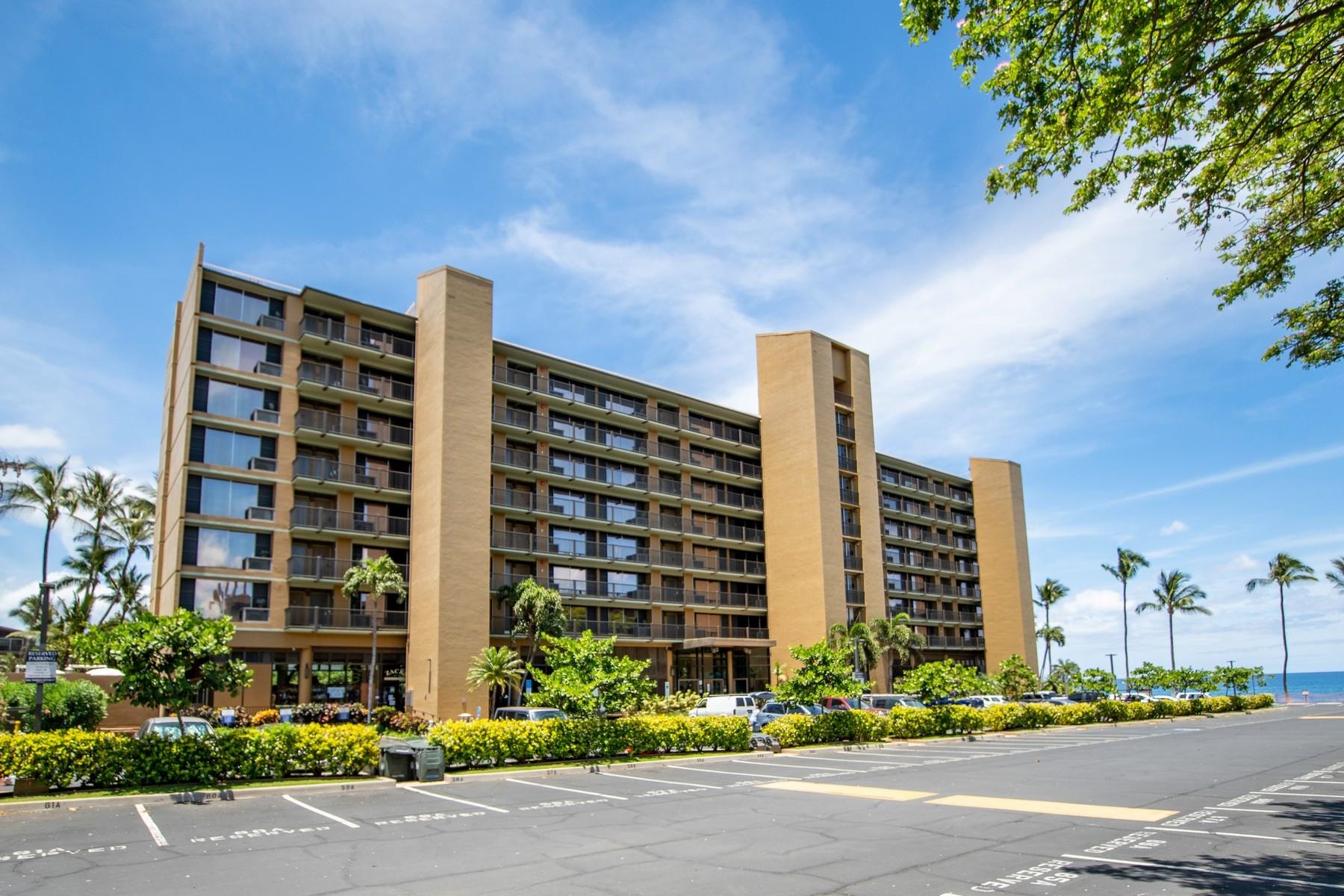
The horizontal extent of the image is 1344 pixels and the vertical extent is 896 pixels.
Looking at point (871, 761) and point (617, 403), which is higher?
point (617, 403)

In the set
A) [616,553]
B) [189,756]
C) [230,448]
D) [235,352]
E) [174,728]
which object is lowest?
[189,756]

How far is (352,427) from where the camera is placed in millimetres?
41875

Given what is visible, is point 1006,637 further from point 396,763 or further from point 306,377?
point 396,763

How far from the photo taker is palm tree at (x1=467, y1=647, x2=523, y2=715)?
3803 centimetres

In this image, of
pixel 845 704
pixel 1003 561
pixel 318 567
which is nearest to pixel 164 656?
pixel 318 567

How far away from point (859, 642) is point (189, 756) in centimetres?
4165

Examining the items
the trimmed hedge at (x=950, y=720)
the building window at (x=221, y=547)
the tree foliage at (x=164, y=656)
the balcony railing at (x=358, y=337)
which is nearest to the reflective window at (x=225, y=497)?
the building window at (x=221, y=547)

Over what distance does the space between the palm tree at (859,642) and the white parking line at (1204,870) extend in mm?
43234

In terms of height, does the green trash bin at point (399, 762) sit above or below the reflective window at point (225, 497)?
below

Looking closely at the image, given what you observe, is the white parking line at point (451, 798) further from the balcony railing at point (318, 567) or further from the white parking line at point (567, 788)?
the balcony railing at point (318, 567)

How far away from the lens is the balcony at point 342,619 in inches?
1510

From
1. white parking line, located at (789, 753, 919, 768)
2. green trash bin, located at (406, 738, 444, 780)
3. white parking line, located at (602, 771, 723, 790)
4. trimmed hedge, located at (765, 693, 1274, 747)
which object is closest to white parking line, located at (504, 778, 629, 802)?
green trash bin, located at (406, 738, 444, 780)

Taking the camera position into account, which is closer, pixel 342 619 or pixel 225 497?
pixel 225 497

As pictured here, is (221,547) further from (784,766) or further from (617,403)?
(784,766)
